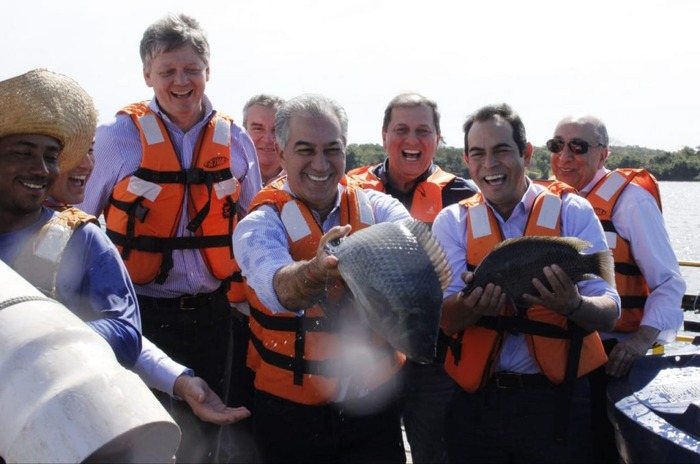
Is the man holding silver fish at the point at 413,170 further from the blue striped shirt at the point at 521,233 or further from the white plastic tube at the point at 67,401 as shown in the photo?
the white plastic tube at the point at 67,401

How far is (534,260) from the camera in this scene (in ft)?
11.4

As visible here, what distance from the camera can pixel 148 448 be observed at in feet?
5.01

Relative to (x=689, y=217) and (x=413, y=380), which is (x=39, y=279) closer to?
(x=413, y=380)

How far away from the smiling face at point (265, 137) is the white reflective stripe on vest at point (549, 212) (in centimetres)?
279

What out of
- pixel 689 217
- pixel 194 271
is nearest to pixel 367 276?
pixel 194 271

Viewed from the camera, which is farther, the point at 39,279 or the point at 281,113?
the point at 281,113

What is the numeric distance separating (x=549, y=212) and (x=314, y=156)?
1.43m

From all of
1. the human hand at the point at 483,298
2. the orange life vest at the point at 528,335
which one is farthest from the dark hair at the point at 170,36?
the human hand at the point at 483,298

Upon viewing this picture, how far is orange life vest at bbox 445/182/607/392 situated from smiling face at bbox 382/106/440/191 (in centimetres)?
154

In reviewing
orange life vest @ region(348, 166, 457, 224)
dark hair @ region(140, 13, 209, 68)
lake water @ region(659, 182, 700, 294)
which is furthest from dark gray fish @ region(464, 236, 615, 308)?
lake water @ region(659, 182, 700, 294)

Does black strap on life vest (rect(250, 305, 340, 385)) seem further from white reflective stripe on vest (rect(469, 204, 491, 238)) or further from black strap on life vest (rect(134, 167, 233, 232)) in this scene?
black strap on life vest (rect(134, 167, 233, 232))

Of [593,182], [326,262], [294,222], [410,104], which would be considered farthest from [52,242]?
[593,182]

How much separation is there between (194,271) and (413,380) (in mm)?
1738

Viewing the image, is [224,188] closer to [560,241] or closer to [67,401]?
[560,241]
